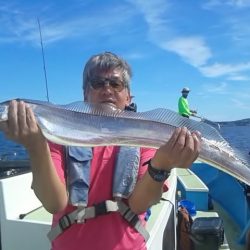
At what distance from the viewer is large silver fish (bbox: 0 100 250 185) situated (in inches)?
99.3

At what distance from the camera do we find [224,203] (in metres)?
9.77

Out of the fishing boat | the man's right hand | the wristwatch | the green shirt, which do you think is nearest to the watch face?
the wristwatch

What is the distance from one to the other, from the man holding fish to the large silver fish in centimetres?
9

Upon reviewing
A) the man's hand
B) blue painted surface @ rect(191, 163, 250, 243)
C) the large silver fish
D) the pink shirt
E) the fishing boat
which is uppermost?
the large silver fish

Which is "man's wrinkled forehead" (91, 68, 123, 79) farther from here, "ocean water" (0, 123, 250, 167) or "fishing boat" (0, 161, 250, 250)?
"fishing boat" (0, 161, 250, 250)

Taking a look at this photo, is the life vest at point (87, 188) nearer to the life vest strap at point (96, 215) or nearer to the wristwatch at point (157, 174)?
the life vest strap at point (96, 215)

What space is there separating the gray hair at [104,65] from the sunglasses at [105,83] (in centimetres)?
5

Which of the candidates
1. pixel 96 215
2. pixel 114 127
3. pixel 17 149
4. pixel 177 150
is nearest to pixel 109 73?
pixel 114 127

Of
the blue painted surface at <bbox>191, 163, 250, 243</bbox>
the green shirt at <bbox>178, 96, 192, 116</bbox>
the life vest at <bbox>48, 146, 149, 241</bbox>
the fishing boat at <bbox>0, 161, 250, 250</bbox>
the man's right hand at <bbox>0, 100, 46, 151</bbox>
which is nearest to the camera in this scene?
the man's right hand at <bbox>0, 100, 46, 151</bbox>

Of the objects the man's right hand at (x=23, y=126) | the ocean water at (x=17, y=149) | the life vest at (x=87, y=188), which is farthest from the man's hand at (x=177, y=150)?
the man's right hand at (x=23, y=126)

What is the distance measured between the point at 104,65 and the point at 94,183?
2.82 feet

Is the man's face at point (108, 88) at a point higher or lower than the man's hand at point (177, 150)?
higher

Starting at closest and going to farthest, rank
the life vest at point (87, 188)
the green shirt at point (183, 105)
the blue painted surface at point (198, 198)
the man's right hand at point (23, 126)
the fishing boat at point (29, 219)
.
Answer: the man's right hand at point (23, 126) < the life vest at point (87, 188) < the fishing boat at point (29, 219) < the blue painted surface at point (198, 198) < the green shirt at point (183, 105)

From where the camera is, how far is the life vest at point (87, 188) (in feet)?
8.09
